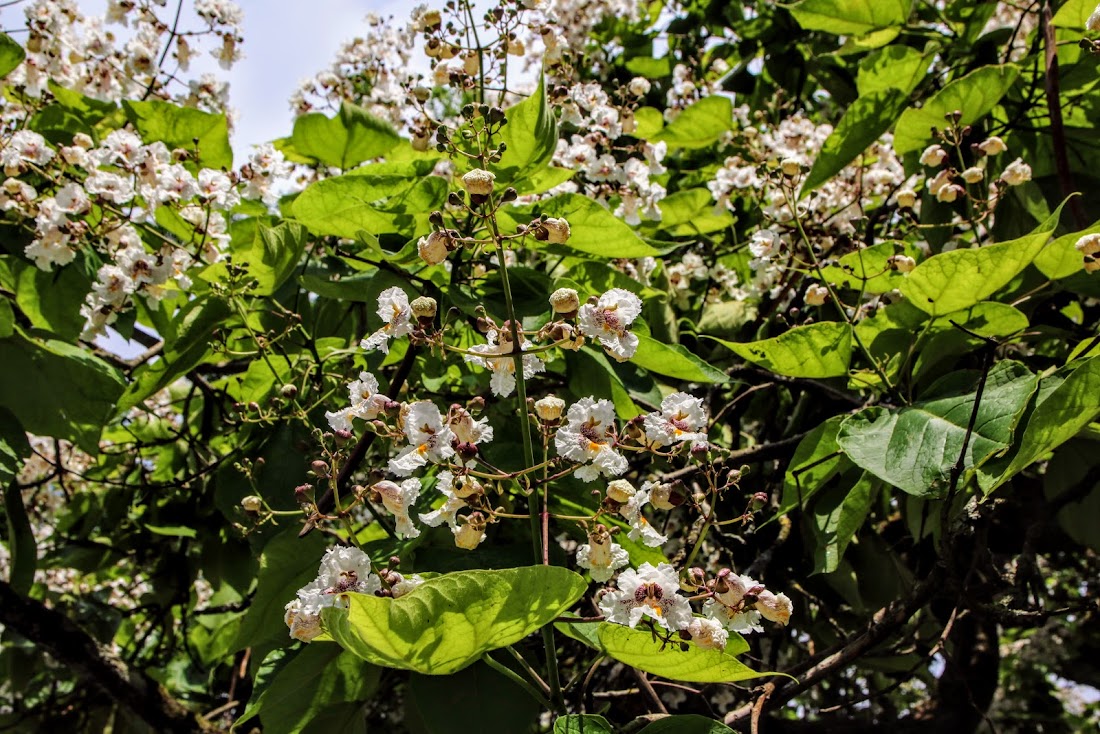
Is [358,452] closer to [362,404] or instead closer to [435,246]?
[362,404]

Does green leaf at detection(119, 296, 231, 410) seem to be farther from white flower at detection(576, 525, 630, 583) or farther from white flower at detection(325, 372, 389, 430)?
white flower at detection(576, 525, 630, 583)

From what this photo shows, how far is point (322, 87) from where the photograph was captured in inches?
91.0

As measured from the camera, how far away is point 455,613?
77 cm

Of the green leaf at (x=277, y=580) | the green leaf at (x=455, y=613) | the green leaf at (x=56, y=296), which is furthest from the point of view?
the green leaf at (x=56, y=296)

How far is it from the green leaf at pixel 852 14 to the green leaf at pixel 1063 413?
1078 millimetres

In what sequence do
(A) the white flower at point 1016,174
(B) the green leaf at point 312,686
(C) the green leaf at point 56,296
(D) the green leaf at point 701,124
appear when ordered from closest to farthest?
(B) the green leaf at point 312,686, (A) the white flower at point 1016,174, (C) the green leaf at point 56,296, (D) the green leaf at point 701,124

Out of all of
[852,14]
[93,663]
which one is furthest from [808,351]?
[93,663]

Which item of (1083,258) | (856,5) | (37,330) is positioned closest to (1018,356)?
(1083,258)

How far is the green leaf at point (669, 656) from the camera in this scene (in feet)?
2.79

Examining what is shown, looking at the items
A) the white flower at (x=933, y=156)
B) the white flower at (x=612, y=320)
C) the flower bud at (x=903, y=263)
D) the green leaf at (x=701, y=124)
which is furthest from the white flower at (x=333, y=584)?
the green leaf at (x=701, y=124)

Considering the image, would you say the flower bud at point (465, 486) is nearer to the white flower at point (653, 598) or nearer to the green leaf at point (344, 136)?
the white flower at point (653, 598)

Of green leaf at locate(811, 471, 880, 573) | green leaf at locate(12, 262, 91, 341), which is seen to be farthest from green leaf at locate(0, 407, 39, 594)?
green leaf at locate(811, 471, 880, 573)

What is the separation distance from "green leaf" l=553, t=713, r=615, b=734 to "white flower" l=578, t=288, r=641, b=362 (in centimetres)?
36

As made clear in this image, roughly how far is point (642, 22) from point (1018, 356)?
1884 mm
